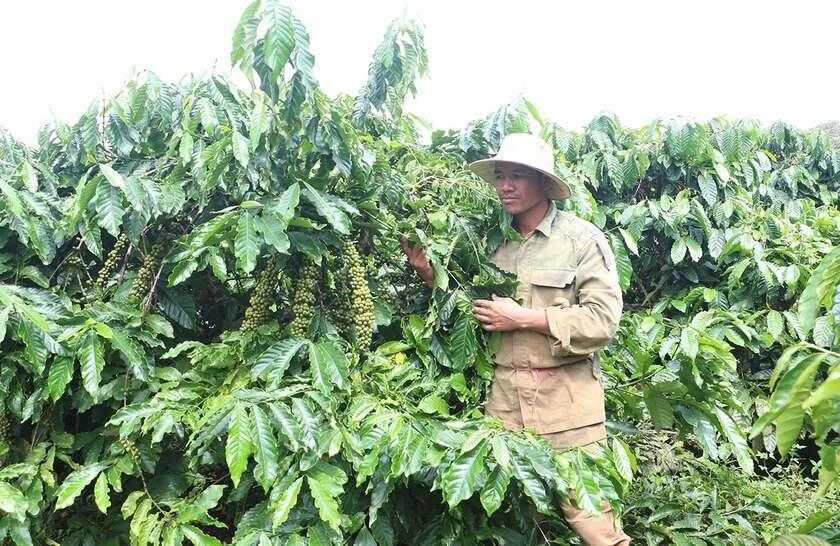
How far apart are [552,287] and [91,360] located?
1413mm

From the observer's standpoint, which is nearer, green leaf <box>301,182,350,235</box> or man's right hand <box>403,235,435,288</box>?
green leaf <box>301,182,350,235</box>

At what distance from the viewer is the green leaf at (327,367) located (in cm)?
161

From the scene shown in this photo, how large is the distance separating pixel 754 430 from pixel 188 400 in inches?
56.9

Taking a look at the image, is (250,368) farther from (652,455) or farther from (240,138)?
(652,455)

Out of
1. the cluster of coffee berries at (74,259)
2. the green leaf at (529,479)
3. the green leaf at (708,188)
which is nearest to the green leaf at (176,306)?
the cluster of coffee berries at (74,259)

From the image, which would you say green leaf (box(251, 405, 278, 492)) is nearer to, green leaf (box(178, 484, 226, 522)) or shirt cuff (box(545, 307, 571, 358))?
green leaf (box(178, 484, 226, 522))

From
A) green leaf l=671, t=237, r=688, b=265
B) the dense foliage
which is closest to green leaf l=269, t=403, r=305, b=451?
the dense foliage

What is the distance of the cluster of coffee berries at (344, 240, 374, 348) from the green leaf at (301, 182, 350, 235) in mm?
159

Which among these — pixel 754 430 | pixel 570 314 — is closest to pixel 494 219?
pixel 570 314

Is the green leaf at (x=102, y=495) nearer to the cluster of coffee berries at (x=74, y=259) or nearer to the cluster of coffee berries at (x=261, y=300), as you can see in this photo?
the cluster of coffee berries at (x=261, y=300)

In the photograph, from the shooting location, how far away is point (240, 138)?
5.48 ft

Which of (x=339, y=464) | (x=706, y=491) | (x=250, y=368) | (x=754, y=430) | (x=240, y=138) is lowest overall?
(x=706, y=491)

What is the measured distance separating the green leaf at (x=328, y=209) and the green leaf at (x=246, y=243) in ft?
0.63

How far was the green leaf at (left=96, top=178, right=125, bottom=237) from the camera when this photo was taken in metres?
1.79
